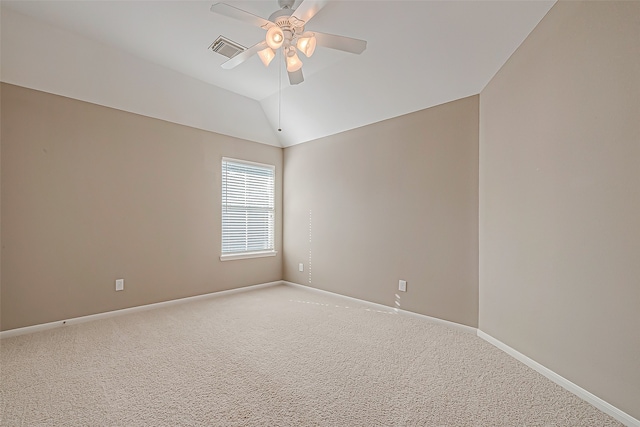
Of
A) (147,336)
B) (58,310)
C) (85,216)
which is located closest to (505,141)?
(147,336)

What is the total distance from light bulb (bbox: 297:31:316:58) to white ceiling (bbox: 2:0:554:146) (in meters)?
0.50

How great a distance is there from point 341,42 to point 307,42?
0.81ft

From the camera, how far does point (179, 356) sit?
7.73ft

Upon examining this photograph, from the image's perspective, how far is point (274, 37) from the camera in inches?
81.1

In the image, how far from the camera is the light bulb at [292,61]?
221 cm

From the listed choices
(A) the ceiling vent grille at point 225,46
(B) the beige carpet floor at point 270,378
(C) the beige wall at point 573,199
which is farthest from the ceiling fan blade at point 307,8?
(B) the beige carpet floor at point 270,378

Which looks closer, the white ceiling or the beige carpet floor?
the beige carpet floor

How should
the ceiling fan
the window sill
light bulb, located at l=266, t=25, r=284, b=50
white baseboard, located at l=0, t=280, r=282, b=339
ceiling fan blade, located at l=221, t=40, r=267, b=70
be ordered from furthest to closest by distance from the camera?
the window sill < white baseboard, located at l=0, t=280, r=282, b=339 < ceiling fan blade, located at l=221, t=40, r=267, b=70 < light bulb, located at l=266, t=25, r=284, b=50 < the ceiling fan

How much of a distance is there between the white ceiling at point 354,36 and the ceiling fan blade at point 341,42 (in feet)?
1.58

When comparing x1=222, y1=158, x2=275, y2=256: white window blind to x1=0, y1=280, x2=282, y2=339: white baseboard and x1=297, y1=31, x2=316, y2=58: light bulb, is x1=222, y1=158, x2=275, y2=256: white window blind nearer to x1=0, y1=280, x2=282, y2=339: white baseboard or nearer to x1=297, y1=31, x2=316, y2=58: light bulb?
x1=0, y1=280, x2=282, y2=339: white baseboard

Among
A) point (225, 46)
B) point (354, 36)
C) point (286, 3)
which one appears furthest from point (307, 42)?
point (225, 46)

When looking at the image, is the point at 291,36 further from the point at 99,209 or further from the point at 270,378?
the point at 99,209

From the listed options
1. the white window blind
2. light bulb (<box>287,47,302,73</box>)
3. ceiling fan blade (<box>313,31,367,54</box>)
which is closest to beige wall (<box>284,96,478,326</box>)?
the white window blind

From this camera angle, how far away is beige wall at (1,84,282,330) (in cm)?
275
